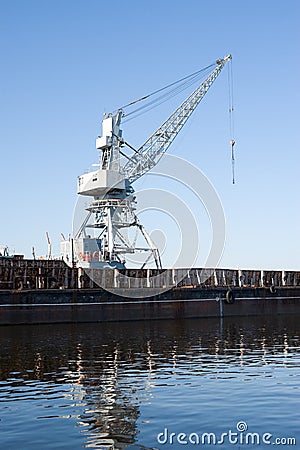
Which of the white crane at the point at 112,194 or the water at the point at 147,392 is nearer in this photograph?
the water at the point at 147,392

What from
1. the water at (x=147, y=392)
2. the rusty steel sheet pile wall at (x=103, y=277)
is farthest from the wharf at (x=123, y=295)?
→ the water at (x=147, y=392)

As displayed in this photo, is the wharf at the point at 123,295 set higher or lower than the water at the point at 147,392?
higher

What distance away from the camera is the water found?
14562 millimetres

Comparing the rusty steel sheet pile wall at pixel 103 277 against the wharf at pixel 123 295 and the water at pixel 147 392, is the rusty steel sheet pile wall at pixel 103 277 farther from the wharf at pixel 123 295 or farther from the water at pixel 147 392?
the water at pixel 147 392

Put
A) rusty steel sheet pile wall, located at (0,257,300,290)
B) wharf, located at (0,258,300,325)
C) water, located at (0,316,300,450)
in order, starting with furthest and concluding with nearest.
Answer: rusty steel sheet pile wall, located at (0,257,300,290) → wharf, located at (0,258,300,325) → water, located at (0,316,300,450)

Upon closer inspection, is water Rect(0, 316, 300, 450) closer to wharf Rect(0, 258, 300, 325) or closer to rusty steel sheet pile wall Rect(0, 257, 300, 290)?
wharf Rect(0, 258, 300, 325)

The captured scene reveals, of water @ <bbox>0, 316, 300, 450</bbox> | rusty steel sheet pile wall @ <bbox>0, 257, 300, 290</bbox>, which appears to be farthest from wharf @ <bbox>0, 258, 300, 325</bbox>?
water @ <bbox>0, 316, 300, 450</bbox>

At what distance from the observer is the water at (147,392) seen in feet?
47.8

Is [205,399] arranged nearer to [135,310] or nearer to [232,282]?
[135,310]

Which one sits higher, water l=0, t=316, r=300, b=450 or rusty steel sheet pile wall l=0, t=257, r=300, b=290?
rusty steel sheet pile wall l=0, t=257, r=300, b=290

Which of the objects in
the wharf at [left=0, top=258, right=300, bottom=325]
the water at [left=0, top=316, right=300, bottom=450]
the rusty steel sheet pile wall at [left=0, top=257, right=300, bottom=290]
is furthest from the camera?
the rusty steel sheet pile wall at [left=0, top=257, right=300, bottom=290]

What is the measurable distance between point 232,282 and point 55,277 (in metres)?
25.5

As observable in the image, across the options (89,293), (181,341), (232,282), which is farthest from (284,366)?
(232,282)

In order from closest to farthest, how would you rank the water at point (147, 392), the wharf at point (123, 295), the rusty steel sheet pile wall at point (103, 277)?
1. the water at point (147, 392)
2. the wharf at point (123, 295)
3. the rusty steel sheet pile wall at point (103, 277)
